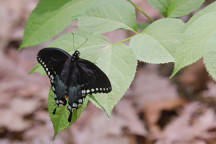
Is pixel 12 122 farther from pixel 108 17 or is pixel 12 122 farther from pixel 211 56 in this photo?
pixel 211 56

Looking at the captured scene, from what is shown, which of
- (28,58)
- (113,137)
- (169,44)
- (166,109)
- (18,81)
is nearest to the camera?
(169,44)

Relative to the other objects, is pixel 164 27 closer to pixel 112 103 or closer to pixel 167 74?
pixel 112 103

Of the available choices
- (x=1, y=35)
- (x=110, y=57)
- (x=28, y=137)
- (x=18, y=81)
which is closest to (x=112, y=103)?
(x=110, y=57)

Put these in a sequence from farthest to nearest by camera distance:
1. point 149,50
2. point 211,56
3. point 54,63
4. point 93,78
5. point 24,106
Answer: point 24,106 → point 54,63 → point 93,78 → point 149,50 → point 211,56

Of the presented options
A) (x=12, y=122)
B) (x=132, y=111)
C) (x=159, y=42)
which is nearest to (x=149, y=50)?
(x=159, y=42)

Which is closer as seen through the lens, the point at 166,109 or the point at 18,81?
the point at 166,109

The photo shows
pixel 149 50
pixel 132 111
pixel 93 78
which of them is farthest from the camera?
pixel 132 111

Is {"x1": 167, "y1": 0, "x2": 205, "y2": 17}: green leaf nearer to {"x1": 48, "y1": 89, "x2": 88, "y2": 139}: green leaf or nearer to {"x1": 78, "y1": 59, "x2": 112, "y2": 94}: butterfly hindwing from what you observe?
{"x1": 78, "y1": 59, "x2": 112, "y2": 94}: butterfly hindwing
